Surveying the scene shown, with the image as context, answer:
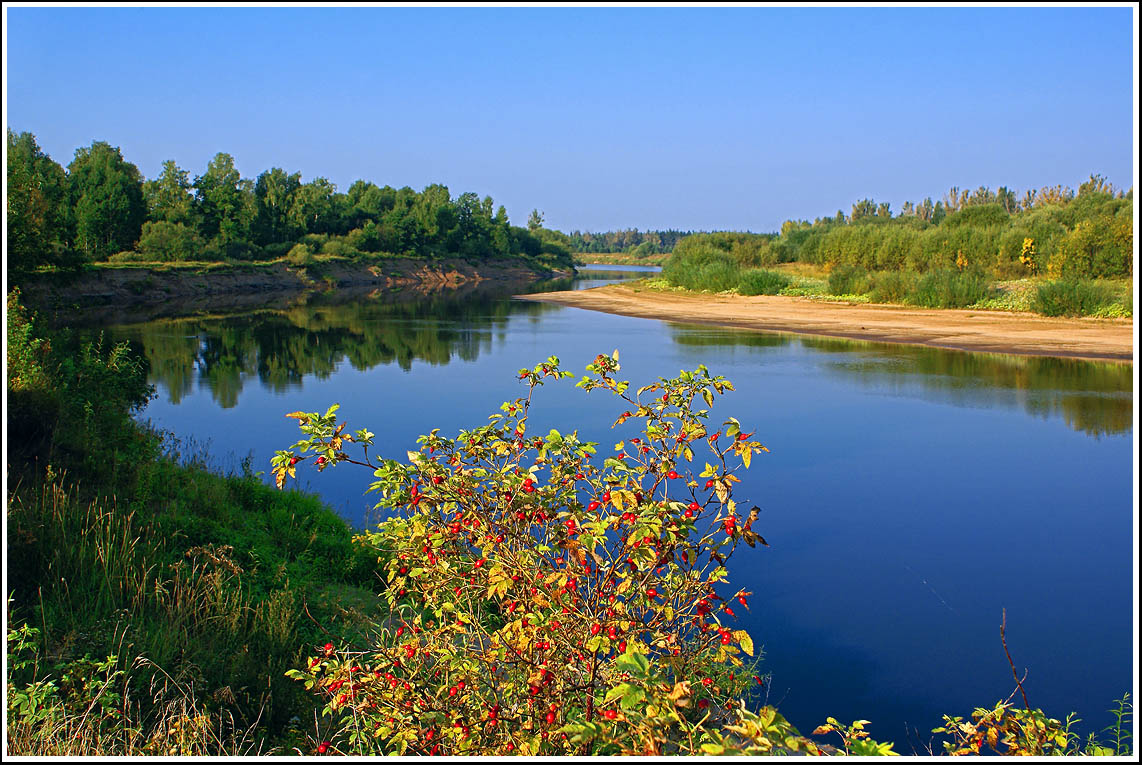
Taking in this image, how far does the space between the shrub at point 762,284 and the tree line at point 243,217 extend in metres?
28.0

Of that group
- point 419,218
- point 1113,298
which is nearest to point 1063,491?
point 1113,298

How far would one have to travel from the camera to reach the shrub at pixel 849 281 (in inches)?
1438

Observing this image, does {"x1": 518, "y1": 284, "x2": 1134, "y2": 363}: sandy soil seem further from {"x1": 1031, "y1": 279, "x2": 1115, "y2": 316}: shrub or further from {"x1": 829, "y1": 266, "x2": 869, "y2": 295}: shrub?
{"x1": 829, "y1": 266, "x2": 869, "y2": 295}: shrub

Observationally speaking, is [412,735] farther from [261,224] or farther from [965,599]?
[261,224]

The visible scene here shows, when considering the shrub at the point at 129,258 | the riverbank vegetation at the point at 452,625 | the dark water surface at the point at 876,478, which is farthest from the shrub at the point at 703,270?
the riverbank vegetation at the point at 452,625

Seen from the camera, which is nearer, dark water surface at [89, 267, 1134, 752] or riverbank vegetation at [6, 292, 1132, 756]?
riverbank vegetation at [6, 292, 1132, 756]

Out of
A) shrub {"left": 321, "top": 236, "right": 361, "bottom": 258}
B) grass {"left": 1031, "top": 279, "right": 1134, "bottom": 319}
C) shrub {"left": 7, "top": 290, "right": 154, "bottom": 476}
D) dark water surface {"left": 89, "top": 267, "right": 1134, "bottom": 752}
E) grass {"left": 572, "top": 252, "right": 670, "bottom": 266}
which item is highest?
grass {"left": 572, "top": 252, "right": 670, "bottom": 266}

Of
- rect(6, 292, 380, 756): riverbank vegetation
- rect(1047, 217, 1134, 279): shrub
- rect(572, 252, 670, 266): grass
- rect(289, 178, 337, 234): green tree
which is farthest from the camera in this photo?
rect(572, 252, 670, 266): grass

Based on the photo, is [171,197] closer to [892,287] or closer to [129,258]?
[129,258]

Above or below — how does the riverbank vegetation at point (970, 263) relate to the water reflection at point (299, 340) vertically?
above

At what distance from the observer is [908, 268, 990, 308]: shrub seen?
99.2 feet

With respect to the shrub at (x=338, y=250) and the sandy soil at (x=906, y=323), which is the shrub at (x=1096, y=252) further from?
the shrub at (x=338, y=250)

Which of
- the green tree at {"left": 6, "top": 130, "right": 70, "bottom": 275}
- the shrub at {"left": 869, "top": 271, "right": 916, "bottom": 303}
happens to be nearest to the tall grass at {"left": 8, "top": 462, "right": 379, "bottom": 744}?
the green tree at {"left": 6, "top": 130, "right": 70, "bottom": 275}

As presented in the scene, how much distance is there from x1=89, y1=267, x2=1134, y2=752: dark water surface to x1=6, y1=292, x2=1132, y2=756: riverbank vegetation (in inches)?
22.1
